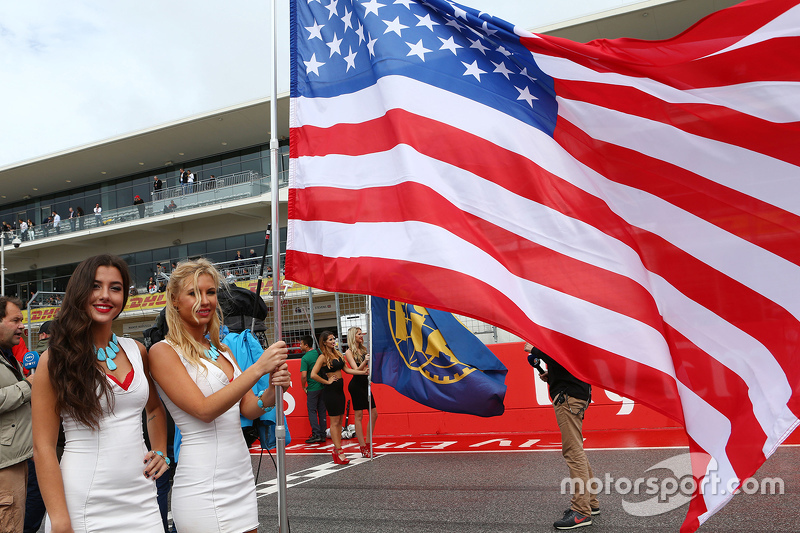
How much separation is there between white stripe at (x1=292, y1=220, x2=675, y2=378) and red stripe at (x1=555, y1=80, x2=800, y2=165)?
983mm

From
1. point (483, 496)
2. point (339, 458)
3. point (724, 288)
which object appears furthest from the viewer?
point (339, 458)

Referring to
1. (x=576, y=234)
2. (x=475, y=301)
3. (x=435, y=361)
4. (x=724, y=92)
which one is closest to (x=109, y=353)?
(x=475, y=301)

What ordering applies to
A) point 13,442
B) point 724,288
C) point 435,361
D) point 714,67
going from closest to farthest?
point 724,288 → point 714,67 → point 13,442 → point 435,361

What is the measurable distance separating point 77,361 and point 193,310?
1.94 feet

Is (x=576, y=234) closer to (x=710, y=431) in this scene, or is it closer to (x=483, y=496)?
(x=710, y=431)

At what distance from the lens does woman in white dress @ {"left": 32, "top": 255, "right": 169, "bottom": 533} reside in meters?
2.38

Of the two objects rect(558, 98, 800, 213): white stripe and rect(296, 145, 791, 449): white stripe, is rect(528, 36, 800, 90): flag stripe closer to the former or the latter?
rect(558, 98, 800, 213): white stripe

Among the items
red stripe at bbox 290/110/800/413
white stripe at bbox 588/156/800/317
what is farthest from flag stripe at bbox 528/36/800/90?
white stripe at bbox 588/156/800/317

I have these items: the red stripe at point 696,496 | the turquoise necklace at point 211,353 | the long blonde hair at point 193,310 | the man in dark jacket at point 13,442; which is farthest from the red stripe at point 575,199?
the man in dark jacket at point 13,442

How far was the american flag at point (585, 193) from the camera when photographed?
2928mm

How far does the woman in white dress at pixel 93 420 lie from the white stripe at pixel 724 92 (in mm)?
2377

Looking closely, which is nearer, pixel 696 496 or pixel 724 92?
pixel 696 496

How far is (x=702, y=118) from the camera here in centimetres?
314

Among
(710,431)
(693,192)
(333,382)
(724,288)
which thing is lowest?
(333,382)
